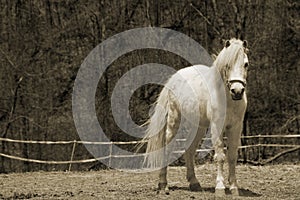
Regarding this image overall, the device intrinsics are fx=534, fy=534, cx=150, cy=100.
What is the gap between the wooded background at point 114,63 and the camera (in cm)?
1195

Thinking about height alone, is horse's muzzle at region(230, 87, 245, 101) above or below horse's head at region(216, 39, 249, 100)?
below

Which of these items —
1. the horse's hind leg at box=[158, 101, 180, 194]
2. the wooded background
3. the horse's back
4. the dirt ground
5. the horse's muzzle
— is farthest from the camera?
the wooded background

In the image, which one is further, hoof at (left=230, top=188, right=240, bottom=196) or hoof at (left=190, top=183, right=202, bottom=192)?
hoof at (left=190, top=183, right=202, bottom=192)

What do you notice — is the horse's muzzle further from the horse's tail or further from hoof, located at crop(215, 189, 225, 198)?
the horse's tail

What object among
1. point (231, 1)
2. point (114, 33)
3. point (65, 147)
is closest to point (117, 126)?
point (65, 147)

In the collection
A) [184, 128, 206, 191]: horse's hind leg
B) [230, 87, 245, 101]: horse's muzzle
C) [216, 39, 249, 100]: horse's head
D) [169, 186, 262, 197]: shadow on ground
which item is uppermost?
[216, 39, 249, 100]: horse's head

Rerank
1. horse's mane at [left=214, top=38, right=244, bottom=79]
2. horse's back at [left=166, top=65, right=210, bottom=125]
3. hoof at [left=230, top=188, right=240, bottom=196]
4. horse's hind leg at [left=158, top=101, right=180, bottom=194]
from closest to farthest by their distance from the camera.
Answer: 1. horse's mane at [left=214, top=38, right=244, bottom=79]
2. hoof at [left=230, top=188, right=240, bottom=196]
3. horse's back at [left=166, top=65, right=210, bottom=125]
4. horse's hind leg at [left=158, top=101, right=180, bottom=194]

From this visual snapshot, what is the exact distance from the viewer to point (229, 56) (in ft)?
21.4

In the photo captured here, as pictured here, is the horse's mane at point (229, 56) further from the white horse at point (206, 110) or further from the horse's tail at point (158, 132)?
the horse's tail at point (158, 132)

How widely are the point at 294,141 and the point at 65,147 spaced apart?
512 cm

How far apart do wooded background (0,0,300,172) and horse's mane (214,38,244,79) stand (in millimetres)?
5354

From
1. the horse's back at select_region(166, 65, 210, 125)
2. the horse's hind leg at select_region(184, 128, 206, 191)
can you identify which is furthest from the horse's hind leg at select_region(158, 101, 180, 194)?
the horse's hind leg at select_region(184, 128, 206, 191)

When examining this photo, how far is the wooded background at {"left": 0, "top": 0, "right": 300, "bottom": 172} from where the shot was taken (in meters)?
11.9

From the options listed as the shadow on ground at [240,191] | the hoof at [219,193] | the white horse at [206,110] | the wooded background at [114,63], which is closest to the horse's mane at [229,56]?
the white horse at [206,110]
